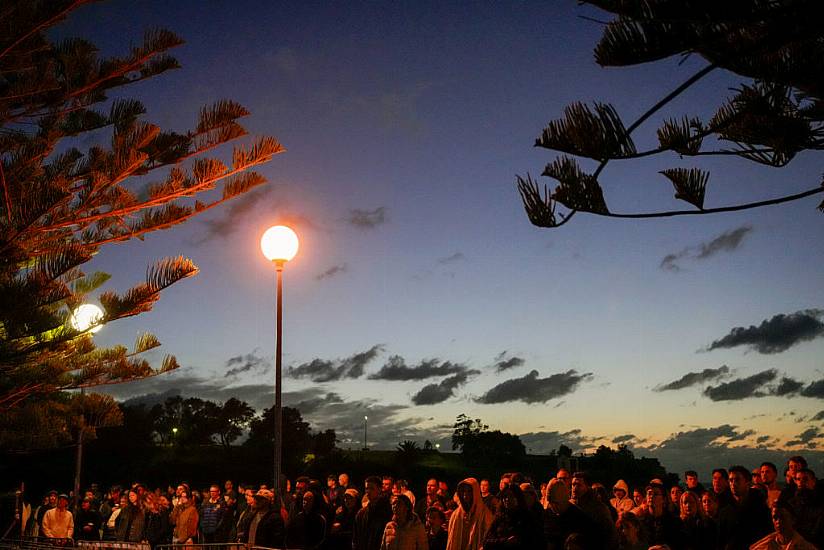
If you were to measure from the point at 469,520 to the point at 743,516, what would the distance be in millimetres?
2542

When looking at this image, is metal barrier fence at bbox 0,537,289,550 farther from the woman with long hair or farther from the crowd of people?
the woman with long hair

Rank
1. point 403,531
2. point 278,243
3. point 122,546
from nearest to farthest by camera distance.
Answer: point 403,531 < point 278,243 < point 122,546

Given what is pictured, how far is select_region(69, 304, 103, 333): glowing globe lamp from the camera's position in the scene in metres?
13.6

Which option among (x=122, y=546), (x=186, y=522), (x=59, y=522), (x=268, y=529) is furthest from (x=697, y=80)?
(x=59, y=522)

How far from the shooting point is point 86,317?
13.8 metres

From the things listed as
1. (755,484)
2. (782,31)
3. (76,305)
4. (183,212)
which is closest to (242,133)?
(183,212)

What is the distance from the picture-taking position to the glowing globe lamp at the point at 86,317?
13578 millimetres

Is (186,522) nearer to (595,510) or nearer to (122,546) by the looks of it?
(122,546)

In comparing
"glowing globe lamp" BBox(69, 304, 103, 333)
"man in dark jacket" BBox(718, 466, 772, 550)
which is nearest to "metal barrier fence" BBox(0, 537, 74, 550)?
"glowing globe lamp" BBox(69, 304, 103, 333)

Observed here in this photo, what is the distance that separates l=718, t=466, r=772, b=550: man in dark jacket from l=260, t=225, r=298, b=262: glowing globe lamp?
17.7 feet

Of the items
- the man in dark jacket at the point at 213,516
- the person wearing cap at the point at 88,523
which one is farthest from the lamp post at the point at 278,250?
the person wearing cap at the point at 88,523

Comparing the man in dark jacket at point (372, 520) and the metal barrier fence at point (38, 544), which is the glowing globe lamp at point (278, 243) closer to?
the man in dark jacket at point (372, 520)

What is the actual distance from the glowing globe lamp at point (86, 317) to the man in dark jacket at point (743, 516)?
1019 cm

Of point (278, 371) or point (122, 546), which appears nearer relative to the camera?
point (278, 371)
